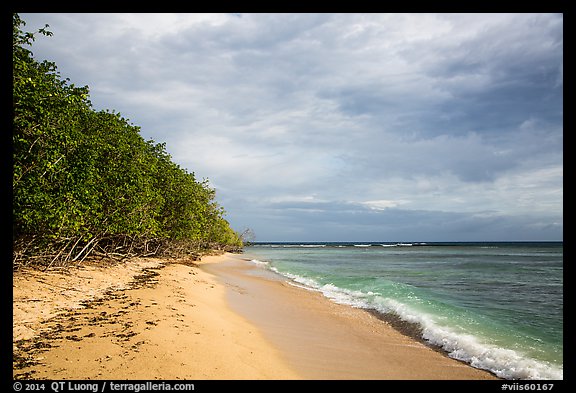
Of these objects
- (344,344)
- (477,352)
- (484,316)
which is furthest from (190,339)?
(484,316)

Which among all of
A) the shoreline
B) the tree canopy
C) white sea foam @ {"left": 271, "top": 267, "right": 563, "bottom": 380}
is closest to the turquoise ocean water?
white sea foam @ {"left": 271, "top": 267, "right": 563, "bottom": 380}

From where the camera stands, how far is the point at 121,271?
60.0 ft

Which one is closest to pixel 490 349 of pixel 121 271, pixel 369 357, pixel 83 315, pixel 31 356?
pixel 369 357

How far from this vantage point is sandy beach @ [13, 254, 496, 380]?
6.06 m

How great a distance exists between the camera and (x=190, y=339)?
7.72 metres

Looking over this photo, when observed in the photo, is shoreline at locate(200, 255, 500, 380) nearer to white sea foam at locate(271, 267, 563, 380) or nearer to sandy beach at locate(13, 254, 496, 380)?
sandy beach at locate(13, 254, 496, 380)

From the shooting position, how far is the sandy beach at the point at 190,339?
19.9 feet

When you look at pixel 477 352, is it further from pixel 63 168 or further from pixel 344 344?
pixel 63 168

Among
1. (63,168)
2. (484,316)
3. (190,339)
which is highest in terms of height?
(63,168)

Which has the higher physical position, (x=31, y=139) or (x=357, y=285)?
(x=31, y=139)
